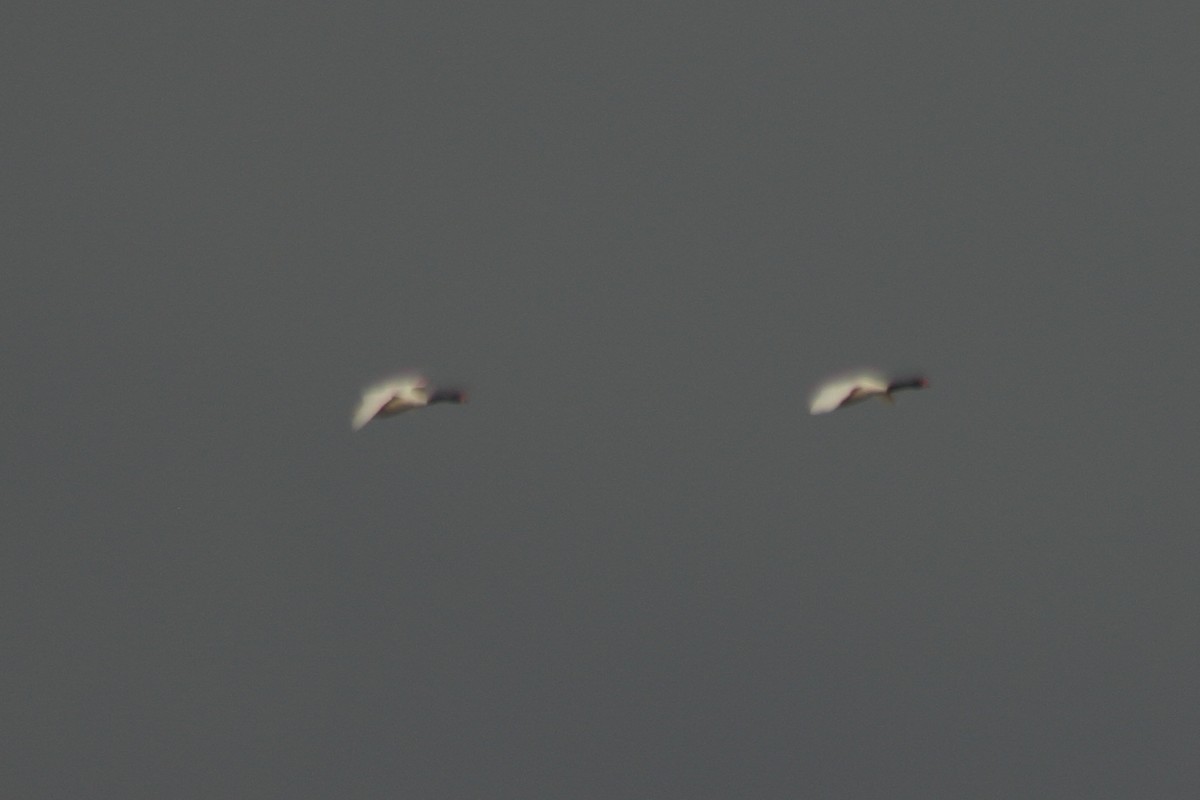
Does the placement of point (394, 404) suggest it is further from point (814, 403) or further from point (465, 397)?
point (814, 403)

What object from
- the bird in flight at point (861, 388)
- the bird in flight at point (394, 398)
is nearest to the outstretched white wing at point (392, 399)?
the bird in flight at point (394, 398)

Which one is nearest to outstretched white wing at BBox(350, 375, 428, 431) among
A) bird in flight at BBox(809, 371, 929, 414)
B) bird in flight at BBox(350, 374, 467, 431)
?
bird in flight at BBox(350, 374, 467, 431)

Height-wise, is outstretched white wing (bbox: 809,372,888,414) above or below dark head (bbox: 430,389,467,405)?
below

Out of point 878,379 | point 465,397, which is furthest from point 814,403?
point 465,397

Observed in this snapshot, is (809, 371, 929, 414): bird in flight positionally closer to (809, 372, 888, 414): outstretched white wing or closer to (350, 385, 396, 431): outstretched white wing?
(809, 372, 888, 414): outstretched white wing

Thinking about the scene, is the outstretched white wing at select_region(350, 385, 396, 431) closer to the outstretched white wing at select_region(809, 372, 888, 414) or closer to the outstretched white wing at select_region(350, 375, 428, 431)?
the outstretched white wing at select_region(350, 375, 428, 431)

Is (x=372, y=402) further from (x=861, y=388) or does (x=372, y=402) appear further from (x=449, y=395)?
(x=861, y=388)
